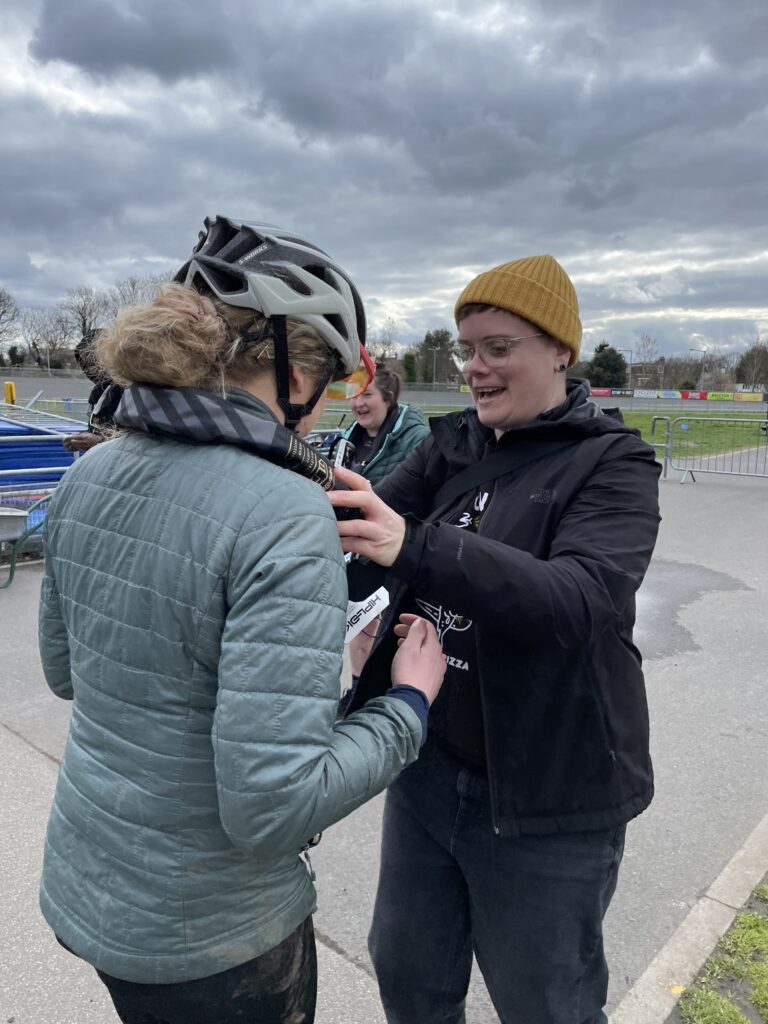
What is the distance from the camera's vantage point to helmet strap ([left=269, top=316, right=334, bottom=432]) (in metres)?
1.31

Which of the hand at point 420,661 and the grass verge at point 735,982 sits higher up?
the hand at point 420,661

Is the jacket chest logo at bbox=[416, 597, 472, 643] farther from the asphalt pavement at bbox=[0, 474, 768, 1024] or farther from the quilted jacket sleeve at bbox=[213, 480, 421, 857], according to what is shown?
the asphalt pavement at bbox=[0, 474, 768, 1024]

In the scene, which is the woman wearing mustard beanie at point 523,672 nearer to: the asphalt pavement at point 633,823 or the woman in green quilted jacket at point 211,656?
the woman in green quilted jacket at point 211,656

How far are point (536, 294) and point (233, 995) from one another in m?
1.62

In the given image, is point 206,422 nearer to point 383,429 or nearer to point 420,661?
point 420,661

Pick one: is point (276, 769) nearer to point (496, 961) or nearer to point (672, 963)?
point (496, 961)

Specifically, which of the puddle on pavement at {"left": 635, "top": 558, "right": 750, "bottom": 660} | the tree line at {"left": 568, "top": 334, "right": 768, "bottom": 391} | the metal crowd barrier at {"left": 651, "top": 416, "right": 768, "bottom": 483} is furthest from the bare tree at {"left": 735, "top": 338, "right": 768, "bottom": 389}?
the puddle on pavement at {"left": 635, "top": 558, "right": 750, "bottom": 660}

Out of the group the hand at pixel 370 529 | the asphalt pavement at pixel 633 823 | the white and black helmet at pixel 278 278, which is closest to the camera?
the white and black helmet at pixel 278 278

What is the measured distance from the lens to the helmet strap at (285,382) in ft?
4.29

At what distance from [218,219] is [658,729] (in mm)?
3859

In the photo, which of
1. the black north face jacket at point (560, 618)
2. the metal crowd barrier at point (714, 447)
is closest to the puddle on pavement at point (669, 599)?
the black north face jacket at point (560, 618)

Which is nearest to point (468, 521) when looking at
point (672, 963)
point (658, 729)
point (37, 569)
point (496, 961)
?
point (496, 961)

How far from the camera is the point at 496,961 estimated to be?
5.81ft

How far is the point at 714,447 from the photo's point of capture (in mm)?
20172
